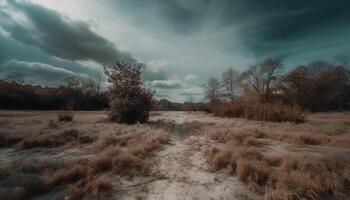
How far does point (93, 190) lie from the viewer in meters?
3.19

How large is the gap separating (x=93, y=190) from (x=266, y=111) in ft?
59.2

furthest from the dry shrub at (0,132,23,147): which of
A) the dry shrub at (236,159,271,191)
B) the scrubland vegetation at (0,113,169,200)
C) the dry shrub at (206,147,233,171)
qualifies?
the dry shrub at (236,159,271,191)

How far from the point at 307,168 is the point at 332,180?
0.67 metres

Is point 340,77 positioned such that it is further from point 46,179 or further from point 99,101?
point 99,101

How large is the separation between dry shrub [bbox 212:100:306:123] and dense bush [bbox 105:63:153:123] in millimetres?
11429

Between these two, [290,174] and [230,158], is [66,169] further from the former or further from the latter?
[290,174]

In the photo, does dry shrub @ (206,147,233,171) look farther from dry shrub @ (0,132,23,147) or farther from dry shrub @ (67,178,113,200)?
dry shrub @ (0,132,23,147)

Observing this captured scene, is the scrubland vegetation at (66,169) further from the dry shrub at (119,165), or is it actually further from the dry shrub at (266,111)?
the dry shrub at (266,111)

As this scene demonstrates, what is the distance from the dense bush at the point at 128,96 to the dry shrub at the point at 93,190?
12.4 m

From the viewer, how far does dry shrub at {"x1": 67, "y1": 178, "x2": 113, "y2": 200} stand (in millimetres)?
Answer: 3078

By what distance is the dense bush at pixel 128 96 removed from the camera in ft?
51.4

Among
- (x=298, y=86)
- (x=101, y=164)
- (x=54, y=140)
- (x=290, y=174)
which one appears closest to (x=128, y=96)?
(x=54, y=140)

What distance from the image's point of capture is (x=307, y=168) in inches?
158

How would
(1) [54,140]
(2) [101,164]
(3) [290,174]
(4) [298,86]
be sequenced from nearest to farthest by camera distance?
(3) [290,174] → (2) [101,164] → (1) [54,140] → (4) [298,86]
